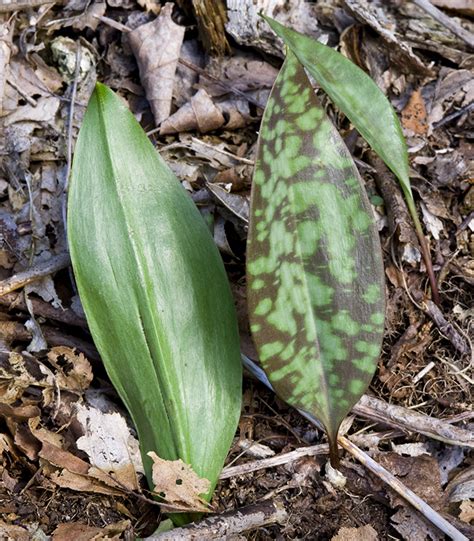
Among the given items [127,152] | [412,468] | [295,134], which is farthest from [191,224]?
[412,468]

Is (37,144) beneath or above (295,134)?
beneath

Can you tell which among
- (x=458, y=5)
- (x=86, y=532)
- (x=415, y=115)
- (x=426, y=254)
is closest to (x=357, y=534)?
(x=86, y=532)

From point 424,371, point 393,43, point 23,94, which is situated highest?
point 393,43

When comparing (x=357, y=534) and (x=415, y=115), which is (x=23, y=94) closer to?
(x=415, y=115)

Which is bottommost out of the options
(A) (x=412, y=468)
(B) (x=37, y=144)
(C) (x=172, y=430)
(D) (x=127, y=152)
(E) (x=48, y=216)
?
(A) (x=412, y=468)

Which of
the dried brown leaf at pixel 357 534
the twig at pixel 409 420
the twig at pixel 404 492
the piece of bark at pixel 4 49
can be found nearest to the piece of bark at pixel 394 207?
the twig at pixel 409 420

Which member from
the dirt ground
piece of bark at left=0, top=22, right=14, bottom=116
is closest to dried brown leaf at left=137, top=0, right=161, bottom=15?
the dirt ground

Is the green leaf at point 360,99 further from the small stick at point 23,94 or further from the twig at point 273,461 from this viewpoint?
the small stick at point 23,94

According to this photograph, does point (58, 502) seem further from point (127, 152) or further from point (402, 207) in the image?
point (402, 207)

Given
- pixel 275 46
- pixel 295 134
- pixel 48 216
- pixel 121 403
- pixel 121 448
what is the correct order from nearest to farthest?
pixel 295 134 → pixel 121 448 → pixel 121 403 → pixel 48 216 → pixel 275 46
